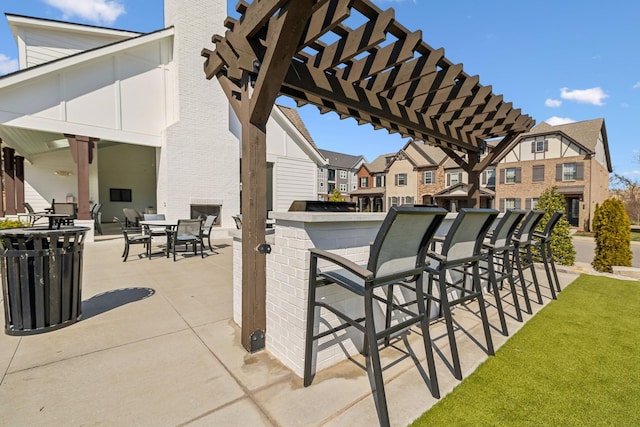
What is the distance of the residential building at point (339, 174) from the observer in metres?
39.1

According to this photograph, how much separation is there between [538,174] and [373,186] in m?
16.9

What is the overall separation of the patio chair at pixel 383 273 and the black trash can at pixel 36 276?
8.30 feet

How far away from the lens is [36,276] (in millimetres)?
2582

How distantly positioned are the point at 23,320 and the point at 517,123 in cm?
770

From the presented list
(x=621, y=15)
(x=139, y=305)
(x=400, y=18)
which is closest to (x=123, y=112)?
(x=139, y=305)

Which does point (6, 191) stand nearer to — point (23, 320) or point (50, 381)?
point (23, 320)

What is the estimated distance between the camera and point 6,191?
10992 mm

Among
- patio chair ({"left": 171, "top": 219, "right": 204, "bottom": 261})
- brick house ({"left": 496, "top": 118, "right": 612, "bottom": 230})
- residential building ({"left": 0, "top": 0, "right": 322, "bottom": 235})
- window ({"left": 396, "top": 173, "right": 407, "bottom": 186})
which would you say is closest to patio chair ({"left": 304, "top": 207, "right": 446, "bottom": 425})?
patio chair ({"left": 171, "top": 219, "right": 204, "bottom": 261})

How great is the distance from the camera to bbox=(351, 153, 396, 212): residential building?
104ft

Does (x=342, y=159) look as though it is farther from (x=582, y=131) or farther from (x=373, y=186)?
(x=582, y=131)

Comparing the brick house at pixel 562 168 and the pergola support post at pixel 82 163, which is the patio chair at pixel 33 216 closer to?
the pergola support post at pixel 82 163

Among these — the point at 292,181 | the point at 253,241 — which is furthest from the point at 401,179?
the point at 253,241

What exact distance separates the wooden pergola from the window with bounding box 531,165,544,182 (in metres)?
21.0

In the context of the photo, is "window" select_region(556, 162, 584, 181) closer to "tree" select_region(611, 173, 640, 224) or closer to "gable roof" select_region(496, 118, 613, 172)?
"gable roof" select_region(496, 118, 613, 172)
